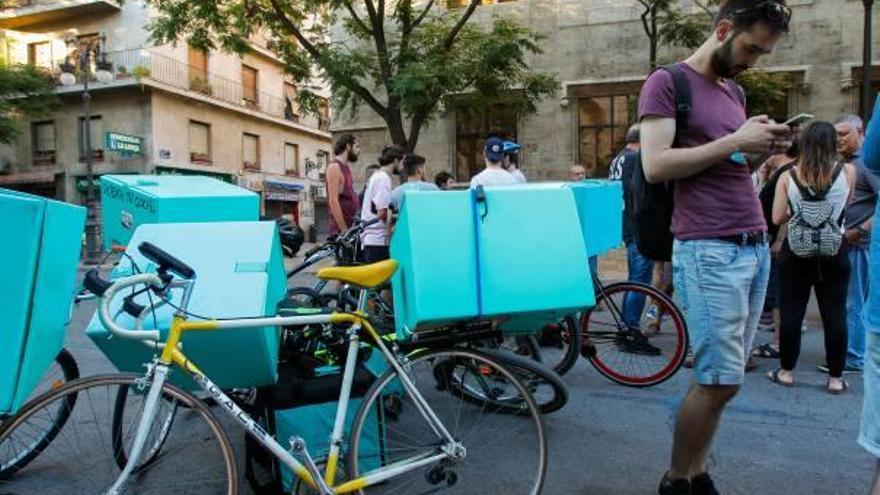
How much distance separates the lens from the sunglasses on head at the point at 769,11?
227 cm

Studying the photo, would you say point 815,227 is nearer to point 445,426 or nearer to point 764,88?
point 445,426

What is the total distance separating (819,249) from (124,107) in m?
27.7

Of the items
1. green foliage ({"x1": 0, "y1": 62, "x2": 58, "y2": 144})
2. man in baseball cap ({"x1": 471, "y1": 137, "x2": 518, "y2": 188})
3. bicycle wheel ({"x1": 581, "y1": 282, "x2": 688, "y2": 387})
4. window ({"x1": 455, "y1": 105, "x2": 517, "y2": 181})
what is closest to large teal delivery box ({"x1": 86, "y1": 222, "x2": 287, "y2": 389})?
bicycle wheel ({"x1": 581, "y1": 282, "x2": 688, "y2": 387})

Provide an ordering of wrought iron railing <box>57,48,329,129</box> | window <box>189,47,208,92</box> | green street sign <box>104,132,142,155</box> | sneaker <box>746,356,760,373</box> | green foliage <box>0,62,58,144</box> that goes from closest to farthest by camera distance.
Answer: sneaker <box>746,356,760,373</box> → green foliage <box>0,62,58,144</box> → green street sign <box>104,132,142,155</box> → wrought iron railing <box>57,48,329,129</box> → window <box>189,47,208,92</box>

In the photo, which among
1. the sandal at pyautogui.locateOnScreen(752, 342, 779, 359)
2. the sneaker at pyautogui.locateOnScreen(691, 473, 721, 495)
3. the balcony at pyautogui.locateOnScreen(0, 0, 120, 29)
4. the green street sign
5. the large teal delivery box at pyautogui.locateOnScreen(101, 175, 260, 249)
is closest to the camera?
the sneaker at pyautogui.locateOnScreen(691, 473, 721, 495)

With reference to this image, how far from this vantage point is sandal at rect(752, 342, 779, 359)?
5273mm

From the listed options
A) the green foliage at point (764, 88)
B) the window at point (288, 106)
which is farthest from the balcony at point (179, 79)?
the green foliage at point (764, 88)

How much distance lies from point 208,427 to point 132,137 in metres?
25.3

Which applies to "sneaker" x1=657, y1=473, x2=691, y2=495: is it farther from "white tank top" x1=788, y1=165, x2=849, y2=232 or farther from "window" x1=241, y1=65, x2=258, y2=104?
"window" x1=241, y1=65, x2=258, y2=104

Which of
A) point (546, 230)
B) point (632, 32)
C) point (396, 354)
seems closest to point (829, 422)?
point (546, 230)

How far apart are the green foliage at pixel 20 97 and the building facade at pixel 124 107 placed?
7.27ft

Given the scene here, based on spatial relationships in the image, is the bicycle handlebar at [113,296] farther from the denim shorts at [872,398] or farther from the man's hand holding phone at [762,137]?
the denim shorts at [872,398]

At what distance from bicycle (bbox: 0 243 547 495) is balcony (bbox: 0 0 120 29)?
29678mm

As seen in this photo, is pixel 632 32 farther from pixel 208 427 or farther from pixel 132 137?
pixel 132 137
